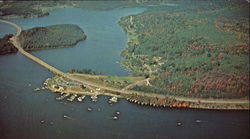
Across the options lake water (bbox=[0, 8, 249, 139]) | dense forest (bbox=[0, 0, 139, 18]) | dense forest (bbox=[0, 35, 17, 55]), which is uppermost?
dense forest (bbox=[0, 0, 139, 18])

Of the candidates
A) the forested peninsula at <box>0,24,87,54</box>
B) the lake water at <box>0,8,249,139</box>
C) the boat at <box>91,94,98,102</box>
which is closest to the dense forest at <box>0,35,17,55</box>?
the forested peninsula at <box>0,24,87,54</box>

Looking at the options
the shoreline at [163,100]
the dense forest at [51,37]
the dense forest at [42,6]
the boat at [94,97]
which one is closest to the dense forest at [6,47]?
the dense forest at [51,37]

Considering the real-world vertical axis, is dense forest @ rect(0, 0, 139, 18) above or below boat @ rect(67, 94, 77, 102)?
above

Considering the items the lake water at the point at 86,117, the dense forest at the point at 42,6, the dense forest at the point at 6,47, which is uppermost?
the dense forest at the point at 42,6

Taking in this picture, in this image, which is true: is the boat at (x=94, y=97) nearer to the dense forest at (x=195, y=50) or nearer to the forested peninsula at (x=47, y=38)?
the dense forest at (x=195, y=50)

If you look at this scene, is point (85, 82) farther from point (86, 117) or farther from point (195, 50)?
point (195, 50)

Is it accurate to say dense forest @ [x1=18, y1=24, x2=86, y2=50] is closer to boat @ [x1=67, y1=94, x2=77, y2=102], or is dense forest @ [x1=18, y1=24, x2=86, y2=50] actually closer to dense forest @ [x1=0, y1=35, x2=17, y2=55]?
dense forest @ [x1=0, y1=35, x2=17, y2=55]
